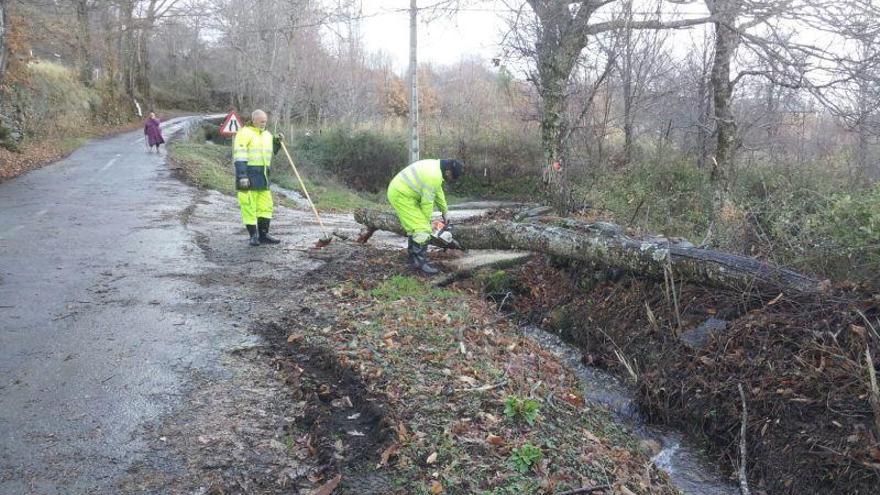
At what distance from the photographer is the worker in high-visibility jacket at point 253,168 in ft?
30.1

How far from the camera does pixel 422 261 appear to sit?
27.7 ft

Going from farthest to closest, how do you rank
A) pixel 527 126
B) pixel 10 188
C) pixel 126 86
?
pixel 126 86 < pixel 527 126 < pixel 10 188

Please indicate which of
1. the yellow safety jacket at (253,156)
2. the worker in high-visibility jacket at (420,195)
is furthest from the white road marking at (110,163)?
the worker in high-visibility jacket at (420,195)

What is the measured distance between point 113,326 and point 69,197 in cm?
936

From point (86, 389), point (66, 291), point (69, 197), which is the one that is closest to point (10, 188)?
point (69, 197)

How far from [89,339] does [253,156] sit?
428 cm

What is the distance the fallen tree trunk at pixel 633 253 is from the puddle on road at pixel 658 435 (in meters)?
1.19

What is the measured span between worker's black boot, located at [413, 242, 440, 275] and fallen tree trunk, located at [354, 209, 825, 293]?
0.68 meters

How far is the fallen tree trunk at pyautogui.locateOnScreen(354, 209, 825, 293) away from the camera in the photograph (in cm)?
590

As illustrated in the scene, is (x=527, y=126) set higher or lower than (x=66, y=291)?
Result: higher

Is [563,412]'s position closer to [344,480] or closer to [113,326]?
[344,480]

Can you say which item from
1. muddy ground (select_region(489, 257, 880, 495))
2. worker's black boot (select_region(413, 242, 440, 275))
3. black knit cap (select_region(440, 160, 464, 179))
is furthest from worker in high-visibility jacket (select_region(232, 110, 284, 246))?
muddy ground (select_region(489, 257, 880, 495))

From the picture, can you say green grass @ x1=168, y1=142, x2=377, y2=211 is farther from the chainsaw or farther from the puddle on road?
the puddle on road

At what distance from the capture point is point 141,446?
155 inches
